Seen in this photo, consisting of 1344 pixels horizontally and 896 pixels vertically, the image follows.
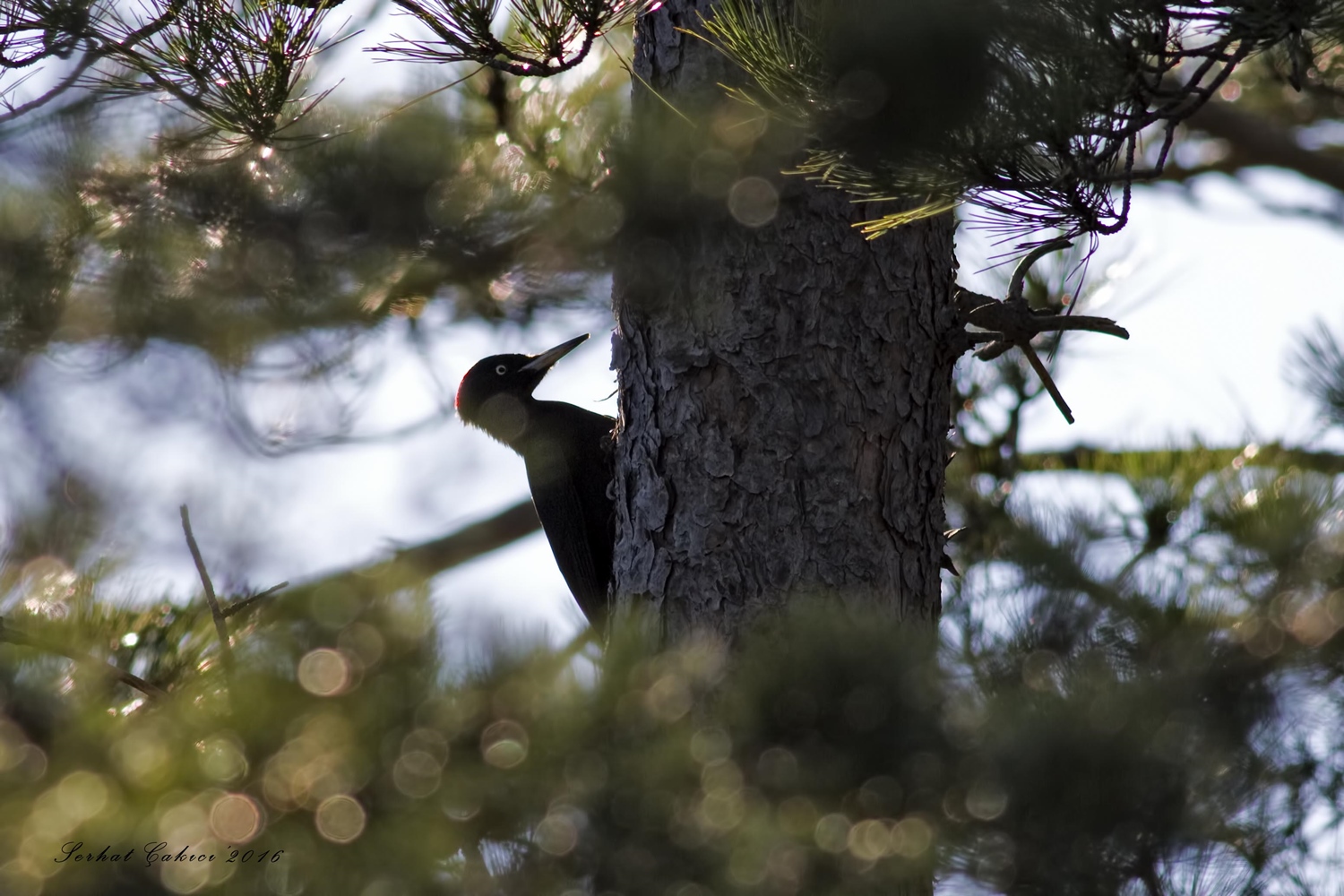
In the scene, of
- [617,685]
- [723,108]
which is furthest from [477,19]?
[617,685]

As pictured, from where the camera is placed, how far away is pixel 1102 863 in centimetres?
170

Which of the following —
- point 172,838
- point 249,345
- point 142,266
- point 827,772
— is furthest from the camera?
point 249,345

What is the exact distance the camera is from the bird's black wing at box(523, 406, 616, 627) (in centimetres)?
505

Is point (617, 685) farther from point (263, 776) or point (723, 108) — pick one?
point (723, 108)

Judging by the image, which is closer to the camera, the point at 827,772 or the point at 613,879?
the point at 613,879

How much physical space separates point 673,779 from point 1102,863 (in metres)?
0.68

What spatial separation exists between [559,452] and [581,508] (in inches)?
16.0

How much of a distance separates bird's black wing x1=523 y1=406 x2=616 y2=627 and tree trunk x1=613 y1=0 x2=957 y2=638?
1762 millimetres

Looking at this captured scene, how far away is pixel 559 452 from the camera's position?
5453 millimetres

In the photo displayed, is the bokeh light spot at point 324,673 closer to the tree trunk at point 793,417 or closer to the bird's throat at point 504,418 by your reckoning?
the tree trunk at point 793,417

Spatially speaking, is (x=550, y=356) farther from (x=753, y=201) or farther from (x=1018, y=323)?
(x=753, y=201)

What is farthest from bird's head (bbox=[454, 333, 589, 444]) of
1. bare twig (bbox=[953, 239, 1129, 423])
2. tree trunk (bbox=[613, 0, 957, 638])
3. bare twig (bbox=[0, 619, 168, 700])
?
bare twig (bbox=[0, 619, 168, 700])

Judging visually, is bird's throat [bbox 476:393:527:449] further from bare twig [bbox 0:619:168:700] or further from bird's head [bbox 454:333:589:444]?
bare twig [bbox 0:619:168:700]

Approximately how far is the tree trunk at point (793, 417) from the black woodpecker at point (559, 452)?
5.06ft
